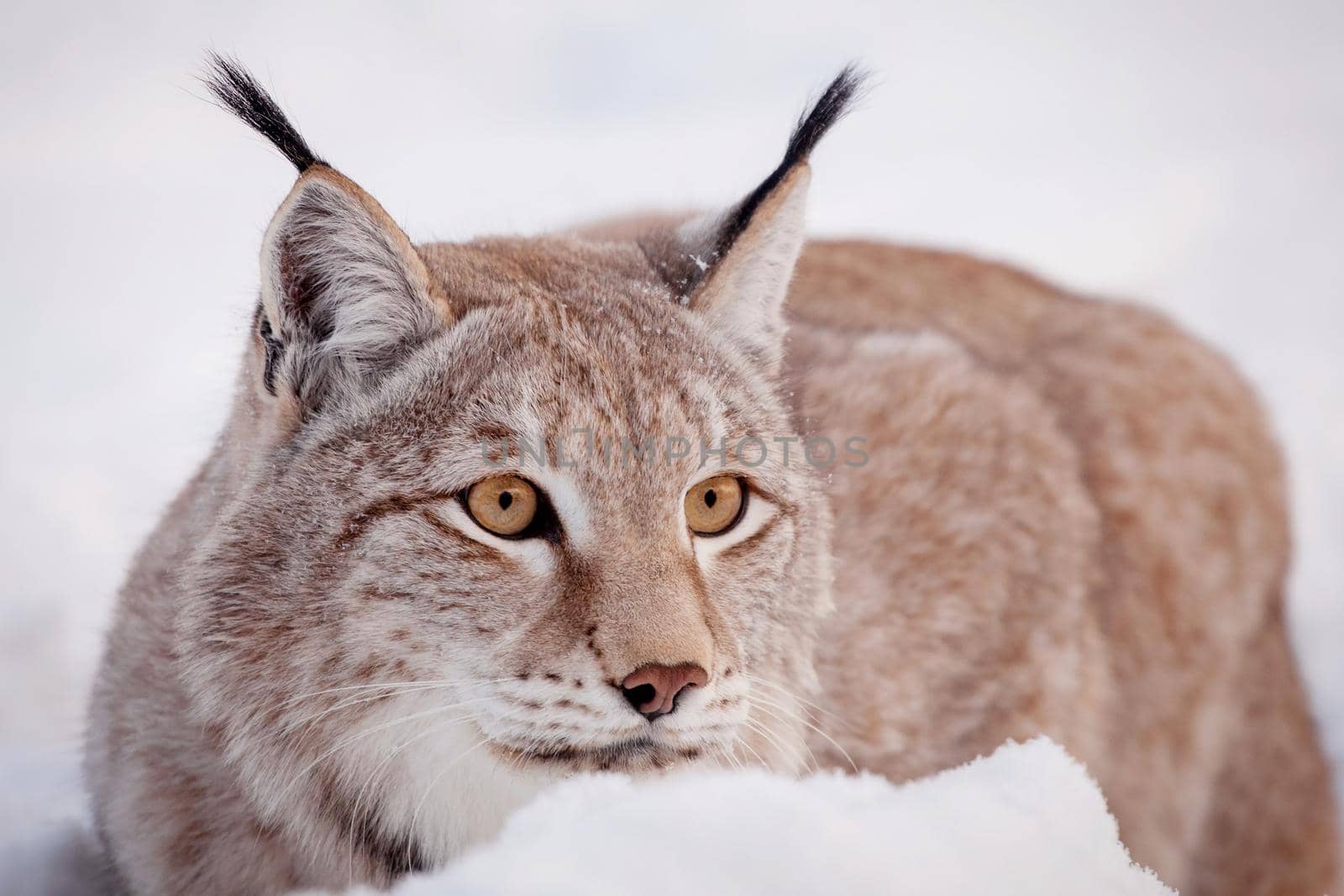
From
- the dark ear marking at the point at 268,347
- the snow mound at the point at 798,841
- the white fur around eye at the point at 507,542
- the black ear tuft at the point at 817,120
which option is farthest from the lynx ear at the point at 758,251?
the snow mound at the point at 798,841

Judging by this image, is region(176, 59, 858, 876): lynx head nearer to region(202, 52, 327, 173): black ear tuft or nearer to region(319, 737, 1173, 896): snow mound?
region(202, 52, 327, 173): black ear tuft

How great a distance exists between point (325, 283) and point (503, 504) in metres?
0.58

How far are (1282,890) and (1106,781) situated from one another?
0.90m

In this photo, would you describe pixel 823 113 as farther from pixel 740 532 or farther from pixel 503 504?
pixel 503 504

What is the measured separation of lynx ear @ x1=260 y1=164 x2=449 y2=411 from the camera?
7.19 feet

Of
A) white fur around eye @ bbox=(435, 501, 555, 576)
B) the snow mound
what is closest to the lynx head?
white fur around eye @ bbox=(435, 501, 555, 576)

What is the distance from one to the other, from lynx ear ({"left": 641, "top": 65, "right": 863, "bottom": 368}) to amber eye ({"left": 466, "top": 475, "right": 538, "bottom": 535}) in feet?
2.30

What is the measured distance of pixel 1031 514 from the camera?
369cm

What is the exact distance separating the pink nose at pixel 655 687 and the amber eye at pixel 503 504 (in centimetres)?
38

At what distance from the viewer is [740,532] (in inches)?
97.0

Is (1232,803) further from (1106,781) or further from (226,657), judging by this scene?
(226,657)

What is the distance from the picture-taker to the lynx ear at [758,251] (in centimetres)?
251

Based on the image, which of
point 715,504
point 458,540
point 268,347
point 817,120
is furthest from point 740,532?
point 268,347

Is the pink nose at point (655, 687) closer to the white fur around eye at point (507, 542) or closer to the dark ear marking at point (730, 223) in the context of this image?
the white fur around eye at point (507, 542)
